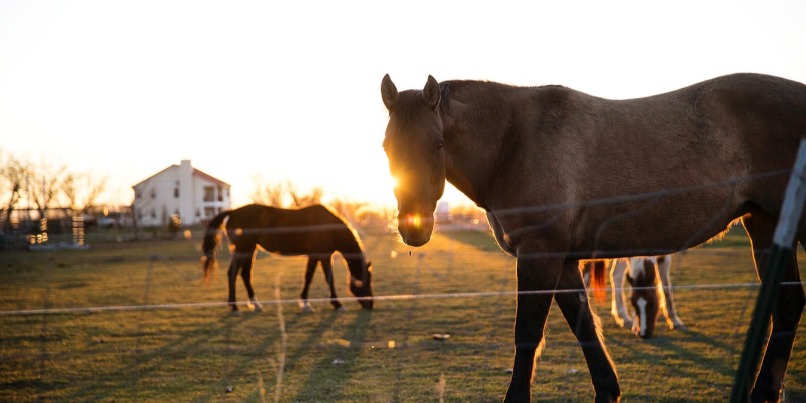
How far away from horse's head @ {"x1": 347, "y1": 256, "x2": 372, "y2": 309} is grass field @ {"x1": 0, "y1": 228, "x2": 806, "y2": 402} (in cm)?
29

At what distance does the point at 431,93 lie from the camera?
2.46m

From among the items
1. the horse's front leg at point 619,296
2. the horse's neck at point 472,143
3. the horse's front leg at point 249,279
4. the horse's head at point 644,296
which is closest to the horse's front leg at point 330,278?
the horse's front leg at point 249,279

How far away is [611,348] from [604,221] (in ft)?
11.4

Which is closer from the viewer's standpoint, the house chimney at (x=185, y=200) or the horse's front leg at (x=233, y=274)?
the horse's front leg at (x=233, y=274)

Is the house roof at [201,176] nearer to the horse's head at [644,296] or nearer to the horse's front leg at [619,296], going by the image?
the horse's front leg at [619,296]

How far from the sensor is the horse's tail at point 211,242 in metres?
10.6

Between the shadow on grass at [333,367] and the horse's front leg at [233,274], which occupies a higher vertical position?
the horse's front leg at [233,274]

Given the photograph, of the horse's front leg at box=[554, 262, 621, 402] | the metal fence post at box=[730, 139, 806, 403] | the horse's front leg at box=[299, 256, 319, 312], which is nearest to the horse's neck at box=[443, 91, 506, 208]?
the horse's front leg at box=[554, 262, 621, 402]

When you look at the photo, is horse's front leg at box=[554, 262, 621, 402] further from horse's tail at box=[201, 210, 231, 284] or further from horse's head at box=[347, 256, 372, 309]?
horse's tail at box=[201, 210, 231, 284]

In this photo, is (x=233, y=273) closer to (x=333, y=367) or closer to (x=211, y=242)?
(x=211, y=242)

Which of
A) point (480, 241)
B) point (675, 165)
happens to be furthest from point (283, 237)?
point (480, 241)

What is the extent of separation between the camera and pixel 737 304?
8.09 metres

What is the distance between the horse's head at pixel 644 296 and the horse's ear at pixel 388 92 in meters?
4.40

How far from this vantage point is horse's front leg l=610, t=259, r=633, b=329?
22.3 ft
